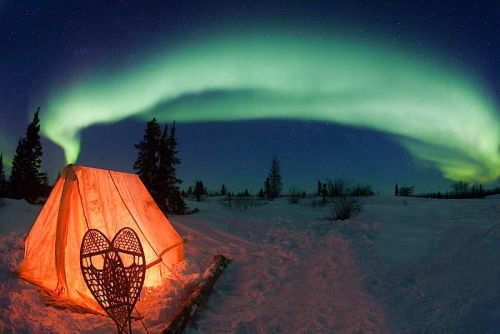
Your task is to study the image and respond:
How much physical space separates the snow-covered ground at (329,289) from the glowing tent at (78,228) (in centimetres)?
43

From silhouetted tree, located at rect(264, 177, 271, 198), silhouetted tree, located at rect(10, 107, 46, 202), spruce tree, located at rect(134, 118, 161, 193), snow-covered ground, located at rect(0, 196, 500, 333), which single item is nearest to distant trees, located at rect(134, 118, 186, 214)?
spruce tree, located at rect(134, 118, 161, 193)

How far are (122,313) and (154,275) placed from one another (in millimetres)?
2195

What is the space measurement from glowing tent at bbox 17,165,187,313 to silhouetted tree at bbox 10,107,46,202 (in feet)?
64.8

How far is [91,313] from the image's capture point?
3.87 metres

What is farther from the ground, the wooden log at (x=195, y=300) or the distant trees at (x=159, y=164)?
the distant trees at (x=159, y=164)

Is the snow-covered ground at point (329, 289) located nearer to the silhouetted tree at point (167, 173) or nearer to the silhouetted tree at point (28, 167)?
the silhouetted tree at point (167, 173)

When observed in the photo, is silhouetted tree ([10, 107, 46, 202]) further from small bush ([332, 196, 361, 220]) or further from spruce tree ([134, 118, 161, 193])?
small bush ([332, 196, 361, 220])

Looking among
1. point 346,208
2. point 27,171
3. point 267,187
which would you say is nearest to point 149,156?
point 346,208

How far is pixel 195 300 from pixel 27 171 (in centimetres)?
2325

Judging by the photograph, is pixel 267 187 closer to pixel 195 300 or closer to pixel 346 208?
pixel 346 208

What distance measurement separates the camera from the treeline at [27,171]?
2127cm

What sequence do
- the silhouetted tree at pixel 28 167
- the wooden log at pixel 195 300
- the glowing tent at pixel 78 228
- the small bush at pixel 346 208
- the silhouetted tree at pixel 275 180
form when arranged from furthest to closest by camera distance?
the silhouetted tree at pixel 275 180 → the silhouetted tree at pixel 28 167 → the small bush at pixel 346 208 → the glowing tent at pixel 78 228 → the wooden log at pixel 195 300

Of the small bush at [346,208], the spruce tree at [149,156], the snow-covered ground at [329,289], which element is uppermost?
the spruce tree at [149,156]

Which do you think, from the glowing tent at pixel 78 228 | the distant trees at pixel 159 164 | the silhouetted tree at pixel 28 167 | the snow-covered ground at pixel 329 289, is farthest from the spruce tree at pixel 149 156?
the silhouetted tree at pixel 28 167
